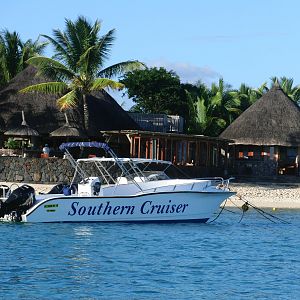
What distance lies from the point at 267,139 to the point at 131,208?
65.3 feet

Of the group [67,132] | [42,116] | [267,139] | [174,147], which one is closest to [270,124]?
[267,139]

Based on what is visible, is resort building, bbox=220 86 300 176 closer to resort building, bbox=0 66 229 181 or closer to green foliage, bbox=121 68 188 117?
resort building, bbox=0 66 229 181

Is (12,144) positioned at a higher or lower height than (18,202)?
higher

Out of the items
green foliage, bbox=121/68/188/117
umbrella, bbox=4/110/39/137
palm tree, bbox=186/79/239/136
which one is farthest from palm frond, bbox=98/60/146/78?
green foliage, bbox=121/68/188/117

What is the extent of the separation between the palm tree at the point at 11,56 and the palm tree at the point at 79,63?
26.0 feet

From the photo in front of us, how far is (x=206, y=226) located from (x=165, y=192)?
217cm

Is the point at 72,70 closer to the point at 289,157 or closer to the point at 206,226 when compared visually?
the point at 289,157

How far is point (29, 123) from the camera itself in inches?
1700

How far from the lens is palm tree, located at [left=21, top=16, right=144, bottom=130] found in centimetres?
4291

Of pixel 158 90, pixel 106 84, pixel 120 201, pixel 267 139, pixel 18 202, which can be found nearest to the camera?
pixel 18 202

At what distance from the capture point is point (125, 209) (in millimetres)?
27828

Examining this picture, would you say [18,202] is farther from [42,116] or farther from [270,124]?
[270,124]

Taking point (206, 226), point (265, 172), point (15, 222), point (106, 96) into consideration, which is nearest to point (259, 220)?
point (206, 226)

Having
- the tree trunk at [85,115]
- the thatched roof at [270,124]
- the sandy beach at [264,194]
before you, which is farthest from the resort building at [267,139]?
the tree trunk at [85,115]
